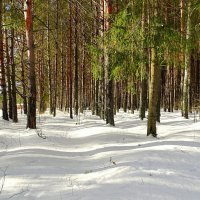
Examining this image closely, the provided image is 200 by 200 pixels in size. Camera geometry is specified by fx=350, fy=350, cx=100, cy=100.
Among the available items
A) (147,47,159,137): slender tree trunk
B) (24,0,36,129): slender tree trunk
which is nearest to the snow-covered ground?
(147,47,159,137): slender tree trunk

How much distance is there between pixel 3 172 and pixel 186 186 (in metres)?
3.17

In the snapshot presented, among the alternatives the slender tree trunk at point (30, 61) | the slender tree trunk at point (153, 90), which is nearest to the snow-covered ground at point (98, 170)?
the slender tree trunk at point (153, 90)

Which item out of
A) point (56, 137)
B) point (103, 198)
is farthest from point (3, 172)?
point (56, 137)

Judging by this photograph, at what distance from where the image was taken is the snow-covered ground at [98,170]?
5102 millimetres

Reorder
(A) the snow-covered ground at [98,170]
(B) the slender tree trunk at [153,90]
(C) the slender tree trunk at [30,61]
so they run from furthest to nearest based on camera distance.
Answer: (C) the slender tree trunk at [30,61] < (B) the slender tree trunk at [153,90] < (A) the snow-covered ground at [98,170]

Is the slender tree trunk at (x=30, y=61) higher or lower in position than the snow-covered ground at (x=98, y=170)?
higher

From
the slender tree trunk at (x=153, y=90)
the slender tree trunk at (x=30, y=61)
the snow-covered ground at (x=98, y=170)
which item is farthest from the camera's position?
the slender tree trunk at (x=30, y=61)

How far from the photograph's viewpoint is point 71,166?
6.92 m

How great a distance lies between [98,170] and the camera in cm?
641

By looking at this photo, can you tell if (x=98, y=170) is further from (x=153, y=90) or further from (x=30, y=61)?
(x=30, y=61)

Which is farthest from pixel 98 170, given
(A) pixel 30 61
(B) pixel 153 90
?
(A) pixel 30 61

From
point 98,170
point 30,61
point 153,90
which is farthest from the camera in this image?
point 30,61

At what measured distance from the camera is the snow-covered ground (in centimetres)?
510

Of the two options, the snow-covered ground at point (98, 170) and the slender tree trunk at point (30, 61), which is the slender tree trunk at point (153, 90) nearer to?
the snow-covered ground at point (98, 170)
